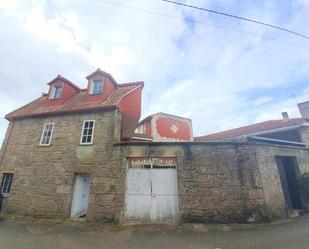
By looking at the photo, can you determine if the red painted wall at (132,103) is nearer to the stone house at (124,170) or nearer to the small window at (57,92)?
the stone house at (124,170)

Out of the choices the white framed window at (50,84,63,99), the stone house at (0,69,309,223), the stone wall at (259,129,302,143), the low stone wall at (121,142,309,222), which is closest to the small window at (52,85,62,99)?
the white framed window at (50,84,63,99)

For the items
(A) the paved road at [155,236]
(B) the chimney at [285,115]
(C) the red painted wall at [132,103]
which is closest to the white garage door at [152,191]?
(A) the paved road at [155,236]

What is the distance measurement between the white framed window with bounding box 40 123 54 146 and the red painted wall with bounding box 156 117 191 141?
Result: 9.41 m

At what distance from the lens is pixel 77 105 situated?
12219mm

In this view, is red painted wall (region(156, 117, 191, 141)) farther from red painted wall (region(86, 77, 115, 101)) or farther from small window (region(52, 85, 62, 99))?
small window (region(52, 85, 62, 99))

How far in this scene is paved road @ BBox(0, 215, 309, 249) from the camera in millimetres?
6273

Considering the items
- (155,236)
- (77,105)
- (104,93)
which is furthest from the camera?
(104,93)

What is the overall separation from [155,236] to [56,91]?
1162 cm

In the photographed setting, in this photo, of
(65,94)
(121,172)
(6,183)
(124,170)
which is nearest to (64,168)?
(121,172)

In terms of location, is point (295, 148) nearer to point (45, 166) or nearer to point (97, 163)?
point (97, 163)

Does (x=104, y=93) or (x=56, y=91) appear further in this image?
(x=56, y=91)

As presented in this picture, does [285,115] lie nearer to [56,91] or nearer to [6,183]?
[56,91]

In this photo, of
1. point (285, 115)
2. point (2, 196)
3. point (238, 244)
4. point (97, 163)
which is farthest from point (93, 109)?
point (285, 115)

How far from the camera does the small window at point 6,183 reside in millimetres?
11499
